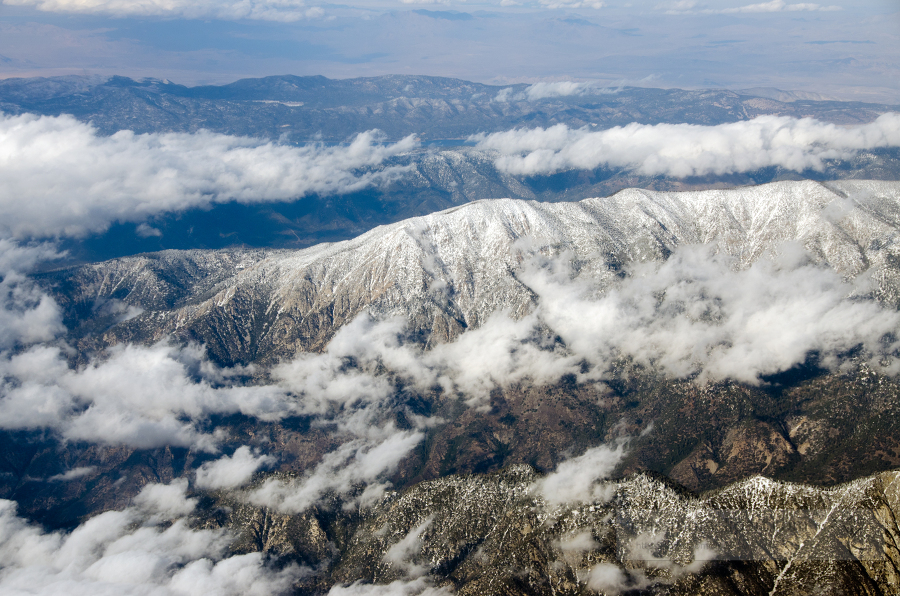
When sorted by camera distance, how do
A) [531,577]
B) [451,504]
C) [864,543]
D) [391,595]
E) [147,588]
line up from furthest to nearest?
[147,588] → [451,504] → [391,595] → [531,577] → [864,543]

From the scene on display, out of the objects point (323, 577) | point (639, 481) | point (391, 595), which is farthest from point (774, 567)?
point (323, 577)

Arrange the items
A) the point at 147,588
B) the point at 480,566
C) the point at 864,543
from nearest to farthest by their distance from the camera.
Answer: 1. the point at 864,543
2. the point at 480,566
3. the point at 147,588

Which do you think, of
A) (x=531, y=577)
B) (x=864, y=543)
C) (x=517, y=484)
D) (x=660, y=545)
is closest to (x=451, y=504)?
(x=517, y=484)

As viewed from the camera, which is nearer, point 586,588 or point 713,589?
point 713,589

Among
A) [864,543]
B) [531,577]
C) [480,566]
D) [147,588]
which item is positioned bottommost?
[147,588]

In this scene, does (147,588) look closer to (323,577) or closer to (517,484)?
(323,577)

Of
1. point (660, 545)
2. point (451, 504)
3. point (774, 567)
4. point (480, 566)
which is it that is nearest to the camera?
point (774, 567)

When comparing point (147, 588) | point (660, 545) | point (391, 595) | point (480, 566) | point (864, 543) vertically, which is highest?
point (864, 543)

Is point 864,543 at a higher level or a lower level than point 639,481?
higher

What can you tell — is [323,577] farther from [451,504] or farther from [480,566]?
[480,566]
